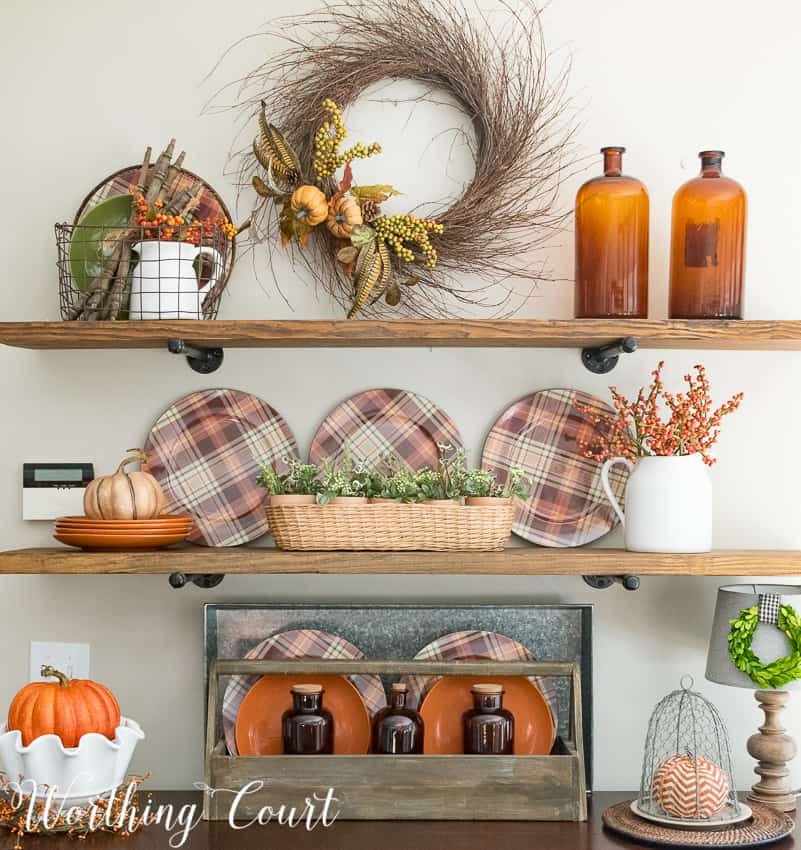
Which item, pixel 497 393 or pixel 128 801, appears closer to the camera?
pixel 128 801

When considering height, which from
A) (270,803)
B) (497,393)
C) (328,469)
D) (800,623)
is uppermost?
(497,393)

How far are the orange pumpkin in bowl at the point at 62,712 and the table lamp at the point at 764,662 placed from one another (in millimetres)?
1041

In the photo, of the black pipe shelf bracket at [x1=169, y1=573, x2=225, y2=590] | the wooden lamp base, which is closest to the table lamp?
the wooden lamp base

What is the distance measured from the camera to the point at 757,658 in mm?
1927

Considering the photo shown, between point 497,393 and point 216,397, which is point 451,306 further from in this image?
point 216,397

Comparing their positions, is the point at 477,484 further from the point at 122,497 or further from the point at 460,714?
the point at 122,497

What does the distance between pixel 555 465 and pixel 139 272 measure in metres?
0.83

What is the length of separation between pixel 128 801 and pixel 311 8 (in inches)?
57.8

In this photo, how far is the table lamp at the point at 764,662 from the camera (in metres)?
1.93

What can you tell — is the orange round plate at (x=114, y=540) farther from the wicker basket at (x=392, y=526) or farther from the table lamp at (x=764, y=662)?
the table lamp at (x=764, y=662)

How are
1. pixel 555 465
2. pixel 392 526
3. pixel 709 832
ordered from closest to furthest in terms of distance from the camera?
pixel 709 832 → pixel 392 526 → pixel 555 465

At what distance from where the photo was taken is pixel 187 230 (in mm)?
1970

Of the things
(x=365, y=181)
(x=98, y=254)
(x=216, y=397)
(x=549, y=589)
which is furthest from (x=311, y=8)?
(x=549, y=589)

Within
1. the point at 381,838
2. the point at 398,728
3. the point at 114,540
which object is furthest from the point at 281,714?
the point at 114,540
